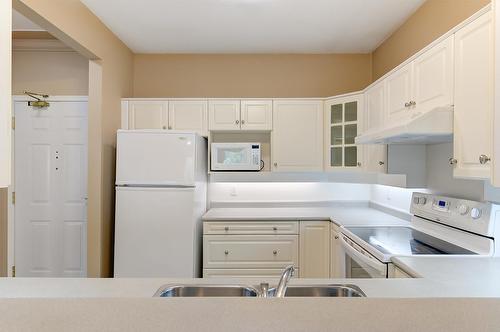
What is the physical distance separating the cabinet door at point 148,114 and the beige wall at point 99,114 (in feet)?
0.50

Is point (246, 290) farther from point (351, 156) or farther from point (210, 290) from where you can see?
point (351, 156)

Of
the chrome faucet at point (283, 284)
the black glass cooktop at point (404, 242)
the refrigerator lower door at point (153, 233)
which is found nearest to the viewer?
the chrome faucet at point (283, 284)

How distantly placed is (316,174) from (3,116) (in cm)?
297

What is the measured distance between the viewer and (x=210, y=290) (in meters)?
1.34

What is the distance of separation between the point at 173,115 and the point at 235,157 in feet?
2.72

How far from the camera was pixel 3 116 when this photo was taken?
116cm

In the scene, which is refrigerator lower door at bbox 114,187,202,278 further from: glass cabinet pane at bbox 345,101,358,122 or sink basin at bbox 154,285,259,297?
glass cabinet pane at bbox 345,101,358,122

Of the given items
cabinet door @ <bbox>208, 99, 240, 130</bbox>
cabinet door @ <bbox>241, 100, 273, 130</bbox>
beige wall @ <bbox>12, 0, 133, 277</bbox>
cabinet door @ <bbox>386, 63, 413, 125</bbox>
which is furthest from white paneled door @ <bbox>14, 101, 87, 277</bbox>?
cabinet door @ <bbox>386, 63, 413, 125</bbox>

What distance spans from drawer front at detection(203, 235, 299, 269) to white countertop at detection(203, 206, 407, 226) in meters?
0.20

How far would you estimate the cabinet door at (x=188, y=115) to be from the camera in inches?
130

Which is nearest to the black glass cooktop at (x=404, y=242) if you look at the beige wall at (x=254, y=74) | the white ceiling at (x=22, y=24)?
the beige wall at (x=254, y=74)

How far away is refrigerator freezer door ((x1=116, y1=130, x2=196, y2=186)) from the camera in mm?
2777

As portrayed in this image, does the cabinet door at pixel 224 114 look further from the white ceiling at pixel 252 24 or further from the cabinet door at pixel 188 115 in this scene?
the white ceiling at pixel 252 24

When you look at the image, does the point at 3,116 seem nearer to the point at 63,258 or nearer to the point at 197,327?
the point at 197,327
